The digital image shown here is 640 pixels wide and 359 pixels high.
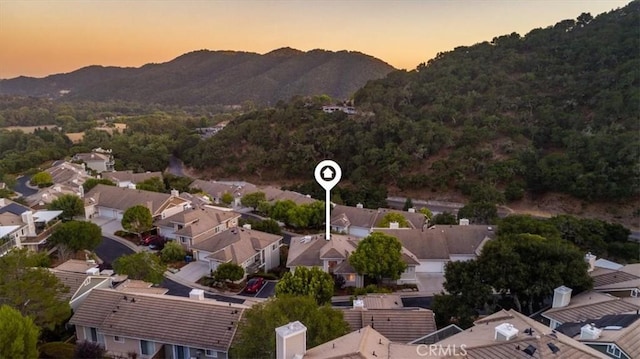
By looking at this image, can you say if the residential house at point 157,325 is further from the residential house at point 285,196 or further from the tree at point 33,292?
the residential house at point 285,196

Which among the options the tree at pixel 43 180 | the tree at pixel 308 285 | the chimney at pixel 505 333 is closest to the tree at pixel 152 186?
the tree at pixel 43 180

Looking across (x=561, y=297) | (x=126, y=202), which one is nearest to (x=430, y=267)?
(x=561, y=297)

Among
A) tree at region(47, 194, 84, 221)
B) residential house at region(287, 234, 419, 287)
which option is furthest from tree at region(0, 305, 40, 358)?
tree at region(47, 194, 84, 221)

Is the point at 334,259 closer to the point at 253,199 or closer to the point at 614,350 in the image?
the point at 614,350

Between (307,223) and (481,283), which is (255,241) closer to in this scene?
(307,223)

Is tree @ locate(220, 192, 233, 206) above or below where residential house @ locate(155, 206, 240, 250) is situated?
below

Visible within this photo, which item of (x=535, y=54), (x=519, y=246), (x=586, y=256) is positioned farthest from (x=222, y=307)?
(x=535, y=54)

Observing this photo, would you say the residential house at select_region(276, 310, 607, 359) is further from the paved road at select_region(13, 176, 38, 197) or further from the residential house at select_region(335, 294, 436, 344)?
the paved road at select_region(13, 176, 38, 197)
